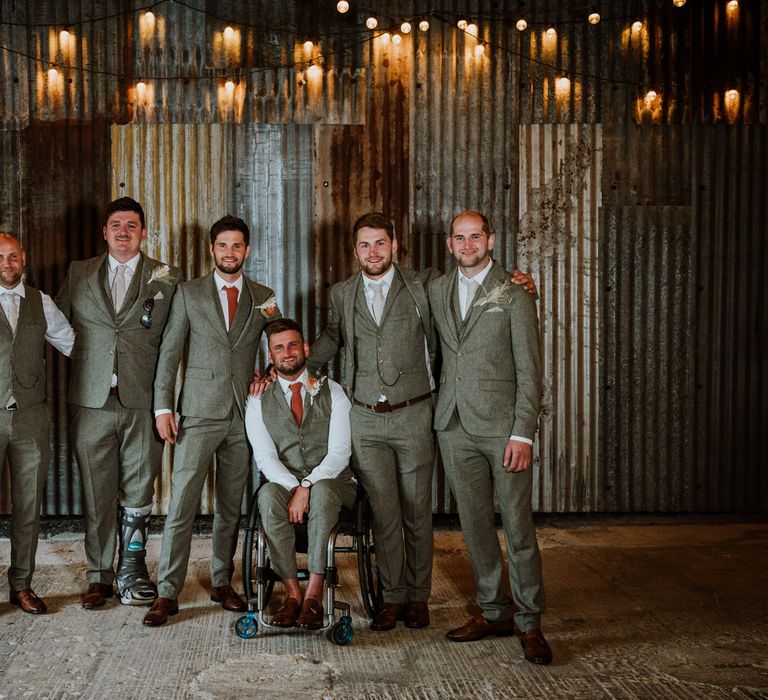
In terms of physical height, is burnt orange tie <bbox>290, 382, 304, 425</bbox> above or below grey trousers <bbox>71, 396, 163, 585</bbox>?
above

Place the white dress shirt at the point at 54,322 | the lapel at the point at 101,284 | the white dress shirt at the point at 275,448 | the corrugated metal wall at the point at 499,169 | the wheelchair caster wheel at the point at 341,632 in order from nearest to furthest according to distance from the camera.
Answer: the wheelchair caster wheel at the point at 341,632, the white dress shirt at the point at 275,448, the white dress shirt at the point at 54,322, the lapel at the point at 101,284, the corrugated metal wall at the point at 499,169

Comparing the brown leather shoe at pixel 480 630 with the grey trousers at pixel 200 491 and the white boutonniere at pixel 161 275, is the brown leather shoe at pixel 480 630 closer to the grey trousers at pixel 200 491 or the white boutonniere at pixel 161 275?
the grey trousers at pixel 200 491

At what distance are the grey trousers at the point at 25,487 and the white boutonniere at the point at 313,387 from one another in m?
1.41

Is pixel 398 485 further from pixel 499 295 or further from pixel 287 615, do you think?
pixel 499 295

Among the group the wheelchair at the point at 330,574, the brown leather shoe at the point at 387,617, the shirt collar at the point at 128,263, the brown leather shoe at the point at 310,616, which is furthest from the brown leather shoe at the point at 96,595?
the shirt collar at the point at 128,263

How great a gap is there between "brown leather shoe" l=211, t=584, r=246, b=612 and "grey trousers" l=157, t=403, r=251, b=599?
0.04m

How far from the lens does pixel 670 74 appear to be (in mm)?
5590

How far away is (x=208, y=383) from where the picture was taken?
160 inches

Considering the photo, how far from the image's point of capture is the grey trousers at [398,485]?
3.87m

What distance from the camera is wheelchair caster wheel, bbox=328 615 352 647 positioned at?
3566mm

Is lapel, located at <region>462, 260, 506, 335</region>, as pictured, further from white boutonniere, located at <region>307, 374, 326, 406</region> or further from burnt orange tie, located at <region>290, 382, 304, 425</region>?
burnt orange tie, located at <region>290, 382, 304, 425</region>

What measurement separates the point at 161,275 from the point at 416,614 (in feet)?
7.06

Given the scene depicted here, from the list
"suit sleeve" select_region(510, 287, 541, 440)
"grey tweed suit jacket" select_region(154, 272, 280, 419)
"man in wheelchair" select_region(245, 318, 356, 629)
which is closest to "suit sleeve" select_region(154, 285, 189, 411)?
"grey tweed suit jacket" select_region(154, 272, 280, 419)

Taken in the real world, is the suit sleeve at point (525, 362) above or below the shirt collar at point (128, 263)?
below
